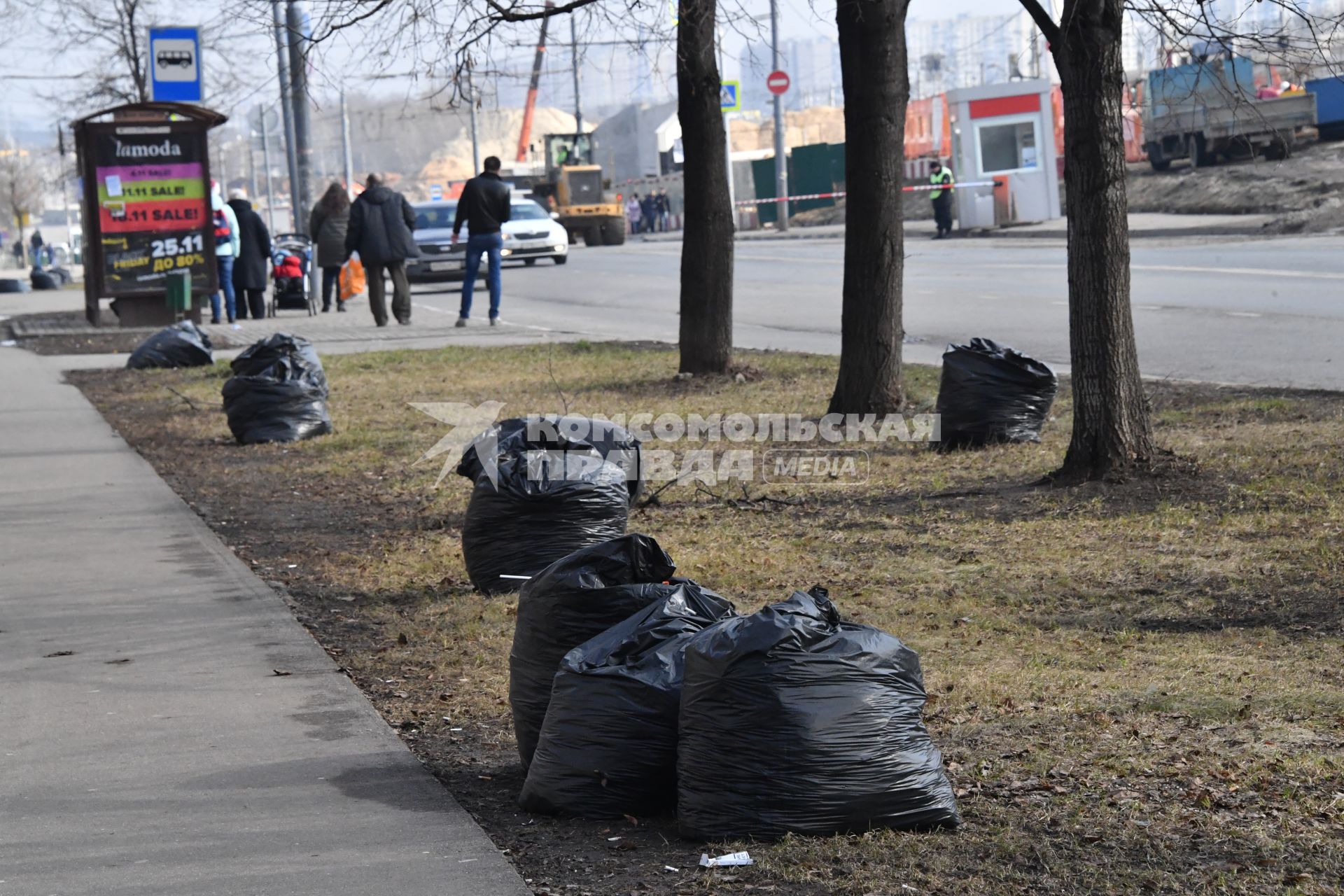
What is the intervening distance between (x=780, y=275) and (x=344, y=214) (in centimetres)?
803

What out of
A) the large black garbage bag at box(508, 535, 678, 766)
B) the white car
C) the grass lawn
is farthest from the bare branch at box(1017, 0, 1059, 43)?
the white car

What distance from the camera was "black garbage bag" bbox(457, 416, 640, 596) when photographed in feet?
21.7

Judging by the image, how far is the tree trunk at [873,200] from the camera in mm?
10219

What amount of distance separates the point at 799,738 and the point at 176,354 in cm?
1443

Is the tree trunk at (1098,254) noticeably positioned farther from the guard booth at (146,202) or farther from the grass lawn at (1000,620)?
the guard booth at (146,202)

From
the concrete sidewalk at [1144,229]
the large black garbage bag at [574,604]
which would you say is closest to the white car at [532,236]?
the concrete sidewalk at [1144,229]

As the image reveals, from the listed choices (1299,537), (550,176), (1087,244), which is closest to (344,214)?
(1087,244)

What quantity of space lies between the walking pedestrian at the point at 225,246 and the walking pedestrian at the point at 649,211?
37164 millimetres

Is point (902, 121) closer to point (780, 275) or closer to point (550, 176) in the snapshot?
point (780, 275)

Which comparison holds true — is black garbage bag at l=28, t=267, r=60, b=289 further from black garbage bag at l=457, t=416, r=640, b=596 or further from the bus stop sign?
black garbage bag at l=457, t=416, r=640, b=596

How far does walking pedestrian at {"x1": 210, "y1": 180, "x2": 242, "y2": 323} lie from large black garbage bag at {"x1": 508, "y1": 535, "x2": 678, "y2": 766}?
17892mm

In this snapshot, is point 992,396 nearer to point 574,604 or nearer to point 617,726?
point 574,604

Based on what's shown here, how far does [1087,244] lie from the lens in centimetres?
797

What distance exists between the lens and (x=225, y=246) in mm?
21766
